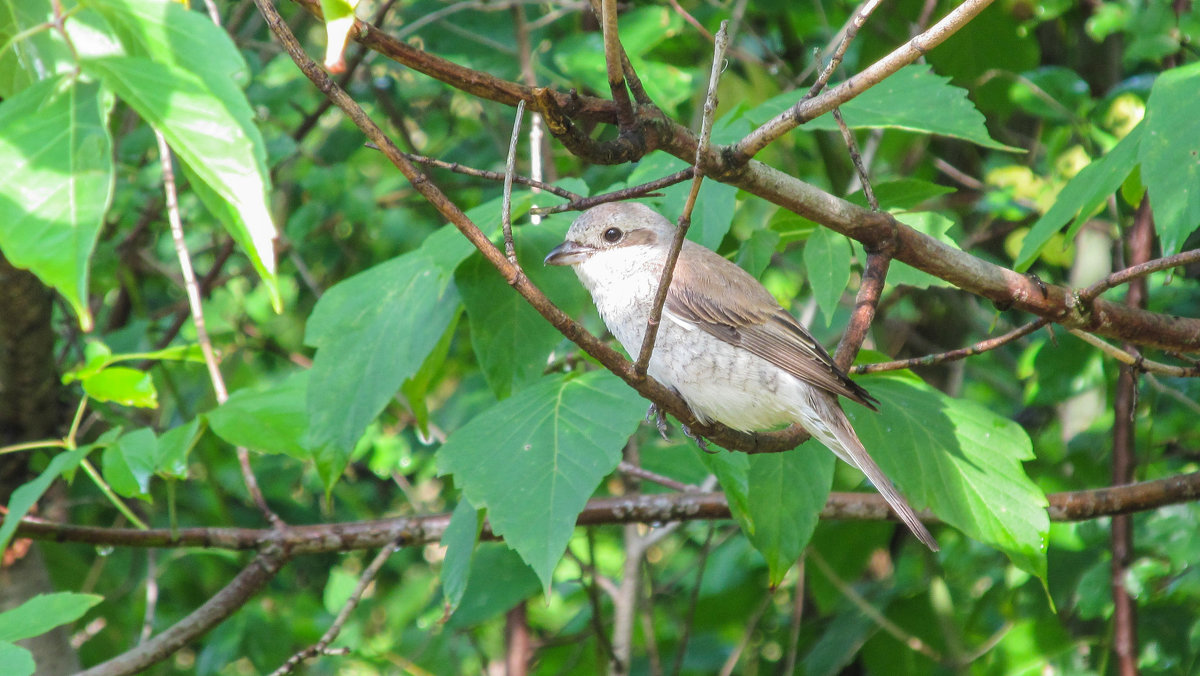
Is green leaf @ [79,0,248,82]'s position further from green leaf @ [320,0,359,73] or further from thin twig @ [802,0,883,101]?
thin twig @ [802,0,883,101]

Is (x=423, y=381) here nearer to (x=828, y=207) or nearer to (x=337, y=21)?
(x=828, y=207)

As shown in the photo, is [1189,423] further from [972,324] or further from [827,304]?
[827,304]

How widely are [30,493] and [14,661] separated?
685mm

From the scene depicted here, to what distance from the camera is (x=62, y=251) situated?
5.10ft

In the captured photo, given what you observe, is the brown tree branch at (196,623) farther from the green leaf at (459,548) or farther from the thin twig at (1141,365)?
the thin twig at (1141,365)

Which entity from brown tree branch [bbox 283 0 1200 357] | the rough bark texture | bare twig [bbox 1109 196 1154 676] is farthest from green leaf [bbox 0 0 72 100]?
bare twig [bbox 1109 196 1154 676]

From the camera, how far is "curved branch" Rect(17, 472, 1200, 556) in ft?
10.9

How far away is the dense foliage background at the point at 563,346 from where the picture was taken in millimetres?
1963

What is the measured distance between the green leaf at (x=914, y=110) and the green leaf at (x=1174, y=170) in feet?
1.84

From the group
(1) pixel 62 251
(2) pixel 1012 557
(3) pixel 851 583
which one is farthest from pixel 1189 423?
(1) pixel 62 251

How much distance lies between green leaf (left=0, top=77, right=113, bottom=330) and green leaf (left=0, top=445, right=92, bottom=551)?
1342 mm

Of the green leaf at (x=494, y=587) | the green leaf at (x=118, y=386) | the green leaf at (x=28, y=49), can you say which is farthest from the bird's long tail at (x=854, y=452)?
the green leaf at (x=28, y=49)

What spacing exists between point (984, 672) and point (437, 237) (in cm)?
344

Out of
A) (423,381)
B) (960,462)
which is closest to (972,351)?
(960,462)
